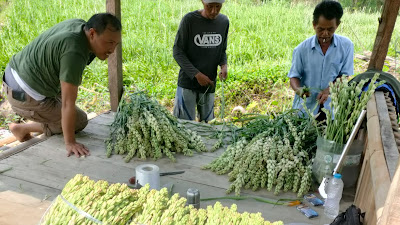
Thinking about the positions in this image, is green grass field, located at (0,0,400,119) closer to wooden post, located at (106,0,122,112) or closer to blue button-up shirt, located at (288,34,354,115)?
wooden post, located at (106,0,122,112)

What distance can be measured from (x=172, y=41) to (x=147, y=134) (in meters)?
4.76

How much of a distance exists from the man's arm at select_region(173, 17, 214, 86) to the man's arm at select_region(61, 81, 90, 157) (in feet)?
4.32

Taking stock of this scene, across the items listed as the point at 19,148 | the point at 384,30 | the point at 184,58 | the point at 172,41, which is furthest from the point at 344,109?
the point at 172,41

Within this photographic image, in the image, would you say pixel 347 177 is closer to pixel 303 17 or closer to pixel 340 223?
pixel 340 223

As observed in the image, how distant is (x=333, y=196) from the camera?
6.66ft

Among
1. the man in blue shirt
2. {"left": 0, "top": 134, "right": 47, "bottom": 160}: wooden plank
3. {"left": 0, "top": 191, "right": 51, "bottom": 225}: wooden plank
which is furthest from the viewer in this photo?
the man in blue shirt

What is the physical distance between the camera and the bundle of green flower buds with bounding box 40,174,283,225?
1424 mm

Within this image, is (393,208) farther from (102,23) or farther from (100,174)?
(102,23)

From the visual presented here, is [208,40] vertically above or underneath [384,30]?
underneath

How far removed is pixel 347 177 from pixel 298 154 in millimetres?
351

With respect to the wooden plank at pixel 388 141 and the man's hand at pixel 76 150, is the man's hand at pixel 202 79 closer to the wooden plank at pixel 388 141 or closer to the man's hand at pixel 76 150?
the man's hand at pixel 76 150

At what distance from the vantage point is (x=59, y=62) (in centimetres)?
279

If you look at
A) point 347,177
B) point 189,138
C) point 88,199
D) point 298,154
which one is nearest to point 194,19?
point 189,138

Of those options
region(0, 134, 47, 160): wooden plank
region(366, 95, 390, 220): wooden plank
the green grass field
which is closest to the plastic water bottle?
region(366, 95, 390, 220): wooden plank
